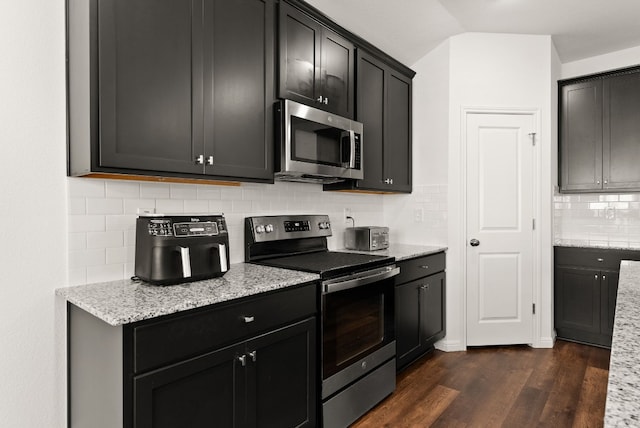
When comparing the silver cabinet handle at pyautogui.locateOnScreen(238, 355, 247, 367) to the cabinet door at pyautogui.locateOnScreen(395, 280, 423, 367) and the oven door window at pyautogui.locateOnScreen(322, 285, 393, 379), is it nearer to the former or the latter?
the oven door window at pyautogui.locateOnScreen(322, 285, 393, 379)

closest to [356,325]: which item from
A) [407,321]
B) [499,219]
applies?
[407,321]

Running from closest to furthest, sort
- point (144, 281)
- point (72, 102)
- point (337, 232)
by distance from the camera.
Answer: point (72, 102) < point (144, 281) < point (337, 232)

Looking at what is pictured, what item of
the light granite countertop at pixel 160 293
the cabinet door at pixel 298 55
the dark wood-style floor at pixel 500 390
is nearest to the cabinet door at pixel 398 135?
the cabinet door at pixel 298 55

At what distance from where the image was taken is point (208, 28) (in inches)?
72.3

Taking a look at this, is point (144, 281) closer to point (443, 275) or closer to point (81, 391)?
point (81, 391)

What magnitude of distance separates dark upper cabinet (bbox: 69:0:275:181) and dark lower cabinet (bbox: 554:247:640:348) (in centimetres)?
300

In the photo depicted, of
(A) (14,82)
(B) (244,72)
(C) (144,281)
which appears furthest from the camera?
(B) (244,72)

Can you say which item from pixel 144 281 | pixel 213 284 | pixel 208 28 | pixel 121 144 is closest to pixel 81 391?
pixel 144 281

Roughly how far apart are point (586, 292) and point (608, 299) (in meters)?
0.16

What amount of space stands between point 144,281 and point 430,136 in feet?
8.99

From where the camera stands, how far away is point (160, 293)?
5.04ft

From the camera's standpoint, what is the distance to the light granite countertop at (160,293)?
1.29m

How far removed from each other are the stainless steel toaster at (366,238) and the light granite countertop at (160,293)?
3.79 ft

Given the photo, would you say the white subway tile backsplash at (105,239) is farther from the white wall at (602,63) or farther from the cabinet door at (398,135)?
the white wall at (602,63)
